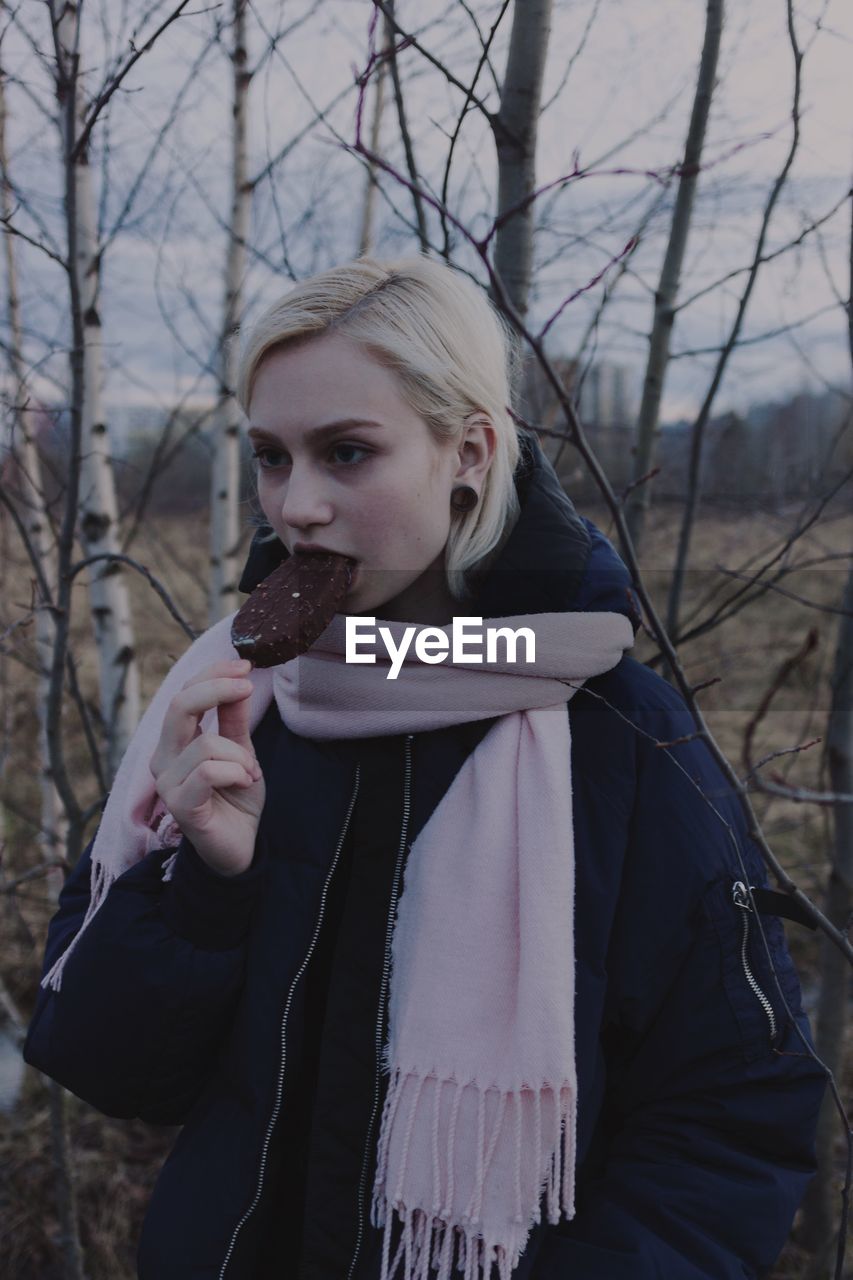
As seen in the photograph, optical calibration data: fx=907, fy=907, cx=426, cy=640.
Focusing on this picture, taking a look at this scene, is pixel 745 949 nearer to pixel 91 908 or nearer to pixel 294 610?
pixel 294 610

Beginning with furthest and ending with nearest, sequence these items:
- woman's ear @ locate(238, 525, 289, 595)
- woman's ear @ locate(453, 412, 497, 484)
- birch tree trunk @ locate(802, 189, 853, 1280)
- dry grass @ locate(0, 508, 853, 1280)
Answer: dry grass @ locate(0, 508, 853, 1280) < birch tree trunk @ locate(802, 189, 853, 1280) < woman's ear @ locate(238, 525, 289, 595) < woman's ear @ locate(453, 412, 497, 484)

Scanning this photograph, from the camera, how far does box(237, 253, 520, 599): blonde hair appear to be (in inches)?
57.5

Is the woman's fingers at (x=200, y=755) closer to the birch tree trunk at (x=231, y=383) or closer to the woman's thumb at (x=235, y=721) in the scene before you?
the woman's thumb at (x=235, y=721)

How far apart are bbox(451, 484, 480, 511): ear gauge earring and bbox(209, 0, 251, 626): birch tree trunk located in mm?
1789

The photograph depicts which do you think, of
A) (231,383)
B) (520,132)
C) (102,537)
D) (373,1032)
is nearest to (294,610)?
(373,1032)

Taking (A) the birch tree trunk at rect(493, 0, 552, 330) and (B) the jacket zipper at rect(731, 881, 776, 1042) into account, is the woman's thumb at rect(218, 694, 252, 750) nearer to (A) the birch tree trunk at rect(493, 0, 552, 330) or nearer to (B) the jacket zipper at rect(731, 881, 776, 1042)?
(B) the jacket zipper at rect(731, 881, 776, 1042)

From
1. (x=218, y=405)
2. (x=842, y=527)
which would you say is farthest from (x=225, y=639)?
(x=842, y=527)

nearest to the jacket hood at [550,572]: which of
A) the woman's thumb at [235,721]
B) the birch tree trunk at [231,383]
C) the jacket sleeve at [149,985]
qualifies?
the woman's thumb at [235,721]

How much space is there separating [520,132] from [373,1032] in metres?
1.99

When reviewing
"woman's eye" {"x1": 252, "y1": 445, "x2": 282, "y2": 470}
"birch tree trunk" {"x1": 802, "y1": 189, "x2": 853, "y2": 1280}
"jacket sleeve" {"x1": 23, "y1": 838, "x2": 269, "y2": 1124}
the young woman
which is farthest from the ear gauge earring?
"birch tree trunk" {"x1": 802, "y1": 189, "x2": 853, "y2": 1280}

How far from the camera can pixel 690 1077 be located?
1.42 m

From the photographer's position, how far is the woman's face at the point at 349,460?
1.43m

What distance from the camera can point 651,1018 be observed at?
1.45m

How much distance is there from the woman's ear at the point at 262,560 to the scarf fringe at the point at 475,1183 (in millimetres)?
912
